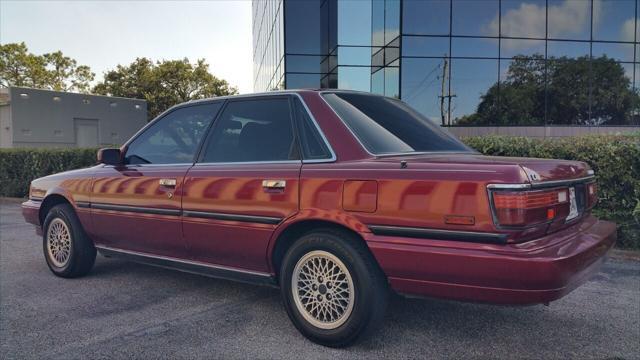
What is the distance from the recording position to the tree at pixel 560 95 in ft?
59.9

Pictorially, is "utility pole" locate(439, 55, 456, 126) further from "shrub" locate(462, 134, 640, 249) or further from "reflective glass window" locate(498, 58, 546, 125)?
"shrub" locate(462, 134, 640, 249)

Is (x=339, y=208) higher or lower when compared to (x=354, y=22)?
lower

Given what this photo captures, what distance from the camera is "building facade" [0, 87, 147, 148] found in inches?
1104

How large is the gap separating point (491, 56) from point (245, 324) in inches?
667

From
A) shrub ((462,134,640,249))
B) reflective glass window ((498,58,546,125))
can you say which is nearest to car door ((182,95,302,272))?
shrub ((462,134,640,249))

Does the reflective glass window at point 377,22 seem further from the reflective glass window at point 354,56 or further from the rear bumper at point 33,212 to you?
the rear bumper at point 33,212

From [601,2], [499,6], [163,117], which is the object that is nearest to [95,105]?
[499,6]

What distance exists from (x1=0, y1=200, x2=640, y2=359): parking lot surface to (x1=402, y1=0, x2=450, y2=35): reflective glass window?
14.1 m

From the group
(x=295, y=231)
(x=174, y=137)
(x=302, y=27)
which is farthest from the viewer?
(x=302, y=27)

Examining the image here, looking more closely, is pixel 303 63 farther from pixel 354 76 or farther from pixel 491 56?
pixel 491 56

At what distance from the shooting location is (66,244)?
5078mm

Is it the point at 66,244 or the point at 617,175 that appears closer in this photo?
the point at 66,244

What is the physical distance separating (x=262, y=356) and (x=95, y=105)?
108ft

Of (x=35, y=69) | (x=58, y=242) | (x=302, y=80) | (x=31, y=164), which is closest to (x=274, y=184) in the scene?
(x=58, y=242)
